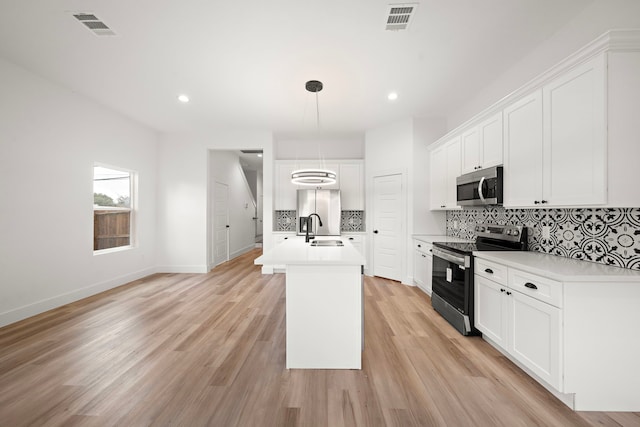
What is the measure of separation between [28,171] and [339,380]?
422 centimetres

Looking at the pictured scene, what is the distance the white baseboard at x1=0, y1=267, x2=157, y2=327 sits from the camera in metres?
2.84

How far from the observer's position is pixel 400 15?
2172 mm

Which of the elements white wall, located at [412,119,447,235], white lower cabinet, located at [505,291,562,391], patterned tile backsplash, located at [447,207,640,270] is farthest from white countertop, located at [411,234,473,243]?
white lower cabinet, located at [505,291,562,391]

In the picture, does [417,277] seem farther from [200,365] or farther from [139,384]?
[139,384]

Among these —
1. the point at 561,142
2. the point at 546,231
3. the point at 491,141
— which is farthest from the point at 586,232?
the point at 491,141

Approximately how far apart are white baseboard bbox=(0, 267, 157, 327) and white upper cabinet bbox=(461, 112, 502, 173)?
561 centimetres

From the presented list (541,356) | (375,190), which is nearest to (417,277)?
(375,190)

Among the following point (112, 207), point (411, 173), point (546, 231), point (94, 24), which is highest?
point (94, 24)

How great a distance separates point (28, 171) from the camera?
120 inches

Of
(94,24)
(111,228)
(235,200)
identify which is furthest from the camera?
(235,200)

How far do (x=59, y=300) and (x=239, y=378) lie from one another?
317 cm

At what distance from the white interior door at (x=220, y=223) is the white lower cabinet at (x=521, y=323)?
524 centimetres

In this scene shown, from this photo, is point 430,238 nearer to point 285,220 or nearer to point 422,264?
point 422,264

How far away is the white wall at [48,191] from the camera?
9.43ft
